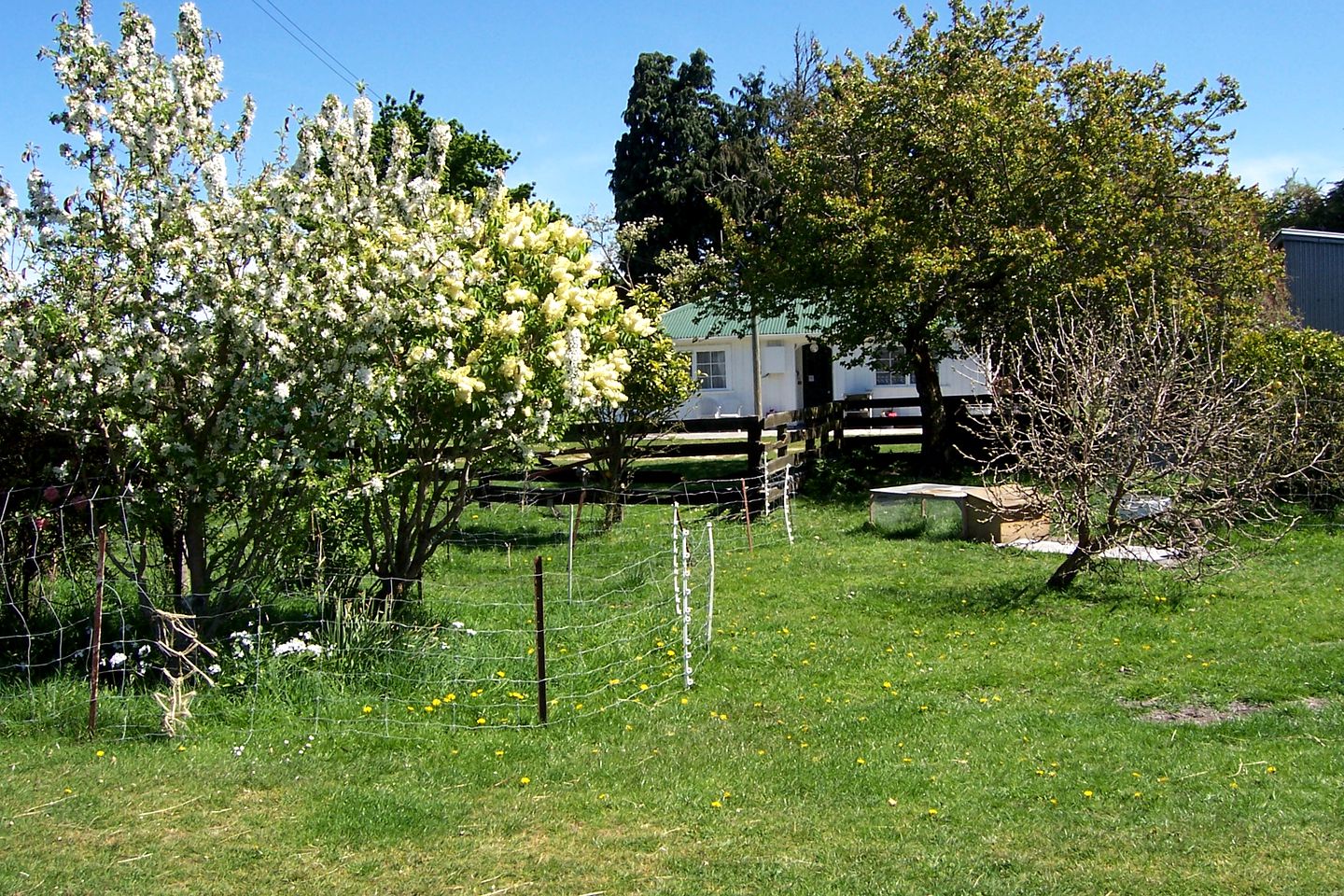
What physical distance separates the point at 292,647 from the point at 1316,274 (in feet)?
76.4

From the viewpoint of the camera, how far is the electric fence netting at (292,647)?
696cm

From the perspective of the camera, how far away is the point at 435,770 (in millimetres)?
6246

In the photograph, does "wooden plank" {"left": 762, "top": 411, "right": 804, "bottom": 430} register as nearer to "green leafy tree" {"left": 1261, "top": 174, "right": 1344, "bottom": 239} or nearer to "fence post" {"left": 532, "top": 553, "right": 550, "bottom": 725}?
"fence post" {"left": 532, "top": 553, "right": 550, "bottom": 725}

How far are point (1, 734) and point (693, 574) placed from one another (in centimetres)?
640

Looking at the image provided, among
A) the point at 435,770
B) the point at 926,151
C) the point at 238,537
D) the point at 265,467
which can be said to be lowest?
the point at 435,770

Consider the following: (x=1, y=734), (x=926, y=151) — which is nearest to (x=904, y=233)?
(x=926, y=151)

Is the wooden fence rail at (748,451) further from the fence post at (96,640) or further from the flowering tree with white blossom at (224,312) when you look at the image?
the fence post at (96,640)

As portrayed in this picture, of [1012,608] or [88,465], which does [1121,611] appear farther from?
[88,465]

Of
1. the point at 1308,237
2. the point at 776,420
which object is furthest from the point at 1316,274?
the point at 776,420

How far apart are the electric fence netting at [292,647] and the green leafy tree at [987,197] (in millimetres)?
8959

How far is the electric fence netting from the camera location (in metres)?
6.96

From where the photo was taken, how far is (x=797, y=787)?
A: 591cm

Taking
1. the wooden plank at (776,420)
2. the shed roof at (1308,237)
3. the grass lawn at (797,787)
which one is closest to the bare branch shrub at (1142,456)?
the grass lawn at (797,787)

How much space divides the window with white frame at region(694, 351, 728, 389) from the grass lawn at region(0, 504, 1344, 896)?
2343cm
